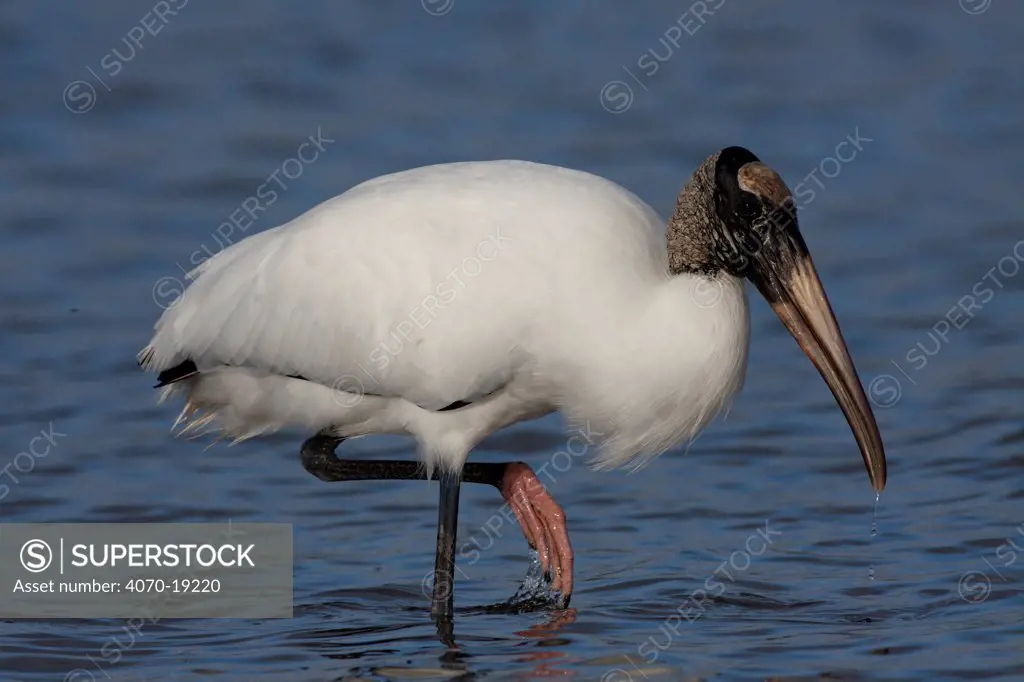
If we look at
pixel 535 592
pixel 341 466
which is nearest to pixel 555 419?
pixel 341 466

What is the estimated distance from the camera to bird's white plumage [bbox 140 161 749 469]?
7312 millimetres

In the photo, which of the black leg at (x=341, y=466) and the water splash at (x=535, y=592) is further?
the black leg at (x=341, y=466)

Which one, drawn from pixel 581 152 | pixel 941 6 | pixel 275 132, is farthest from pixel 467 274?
pixel 941 6

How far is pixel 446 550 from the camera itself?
7.98 m

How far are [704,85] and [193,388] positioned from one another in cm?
896

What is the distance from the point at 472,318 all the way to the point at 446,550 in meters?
1.07

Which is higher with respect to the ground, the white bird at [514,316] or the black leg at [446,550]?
the white bird at [514,316]

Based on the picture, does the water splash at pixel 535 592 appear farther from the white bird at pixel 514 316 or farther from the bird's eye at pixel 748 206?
the bird's eye at pixel 748 206

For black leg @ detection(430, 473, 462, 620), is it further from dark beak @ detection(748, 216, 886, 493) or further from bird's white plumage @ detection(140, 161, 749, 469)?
dark beak @ detection(748, 216, 886, 493)

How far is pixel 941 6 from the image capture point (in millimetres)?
18312

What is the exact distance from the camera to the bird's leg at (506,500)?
7.89 m

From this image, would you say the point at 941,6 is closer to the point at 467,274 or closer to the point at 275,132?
the point at 275,132

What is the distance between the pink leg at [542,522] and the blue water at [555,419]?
19 centimetres

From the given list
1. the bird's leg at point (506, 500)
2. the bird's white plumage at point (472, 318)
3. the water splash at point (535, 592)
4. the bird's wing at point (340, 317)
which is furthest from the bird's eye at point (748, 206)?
the water splash at point (535, 592)
